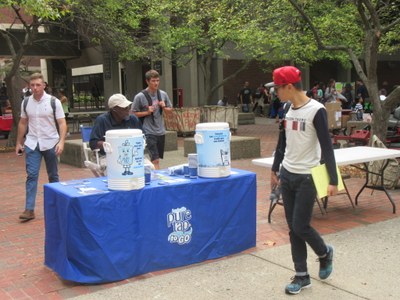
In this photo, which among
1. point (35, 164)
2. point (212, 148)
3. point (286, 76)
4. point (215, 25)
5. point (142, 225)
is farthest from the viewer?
point (215, 25)

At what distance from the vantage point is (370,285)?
13.4 feet

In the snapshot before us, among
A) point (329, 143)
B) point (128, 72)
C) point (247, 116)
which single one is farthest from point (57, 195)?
point (128, 72)

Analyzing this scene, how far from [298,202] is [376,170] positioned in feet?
13.9

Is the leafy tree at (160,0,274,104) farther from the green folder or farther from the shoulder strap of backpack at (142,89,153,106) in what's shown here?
the green folder

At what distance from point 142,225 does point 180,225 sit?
39cm

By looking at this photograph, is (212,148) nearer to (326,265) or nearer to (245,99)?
(326,265)

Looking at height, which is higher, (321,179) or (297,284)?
(321,179)

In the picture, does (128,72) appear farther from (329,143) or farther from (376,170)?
(329,143)

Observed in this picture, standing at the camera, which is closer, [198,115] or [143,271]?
[143,271]

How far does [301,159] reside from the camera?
380cm

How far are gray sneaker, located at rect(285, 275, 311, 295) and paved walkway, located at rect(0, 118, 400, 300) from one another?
7cm

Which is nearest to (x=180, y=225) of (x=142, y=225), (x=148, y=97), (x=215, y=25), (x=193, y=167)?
(x=142, y=225)

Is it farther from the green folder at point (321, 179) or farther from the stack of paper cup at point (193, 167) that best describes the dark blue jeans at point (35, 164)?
the green folder at point (321, 179)

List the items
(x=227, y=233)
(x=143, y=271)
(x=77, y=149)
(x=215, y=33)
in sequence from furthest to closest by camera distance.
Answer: (x=215, y=33) < (x=77, y=149) < (x=227, y=233) < (x=143, y=271)
